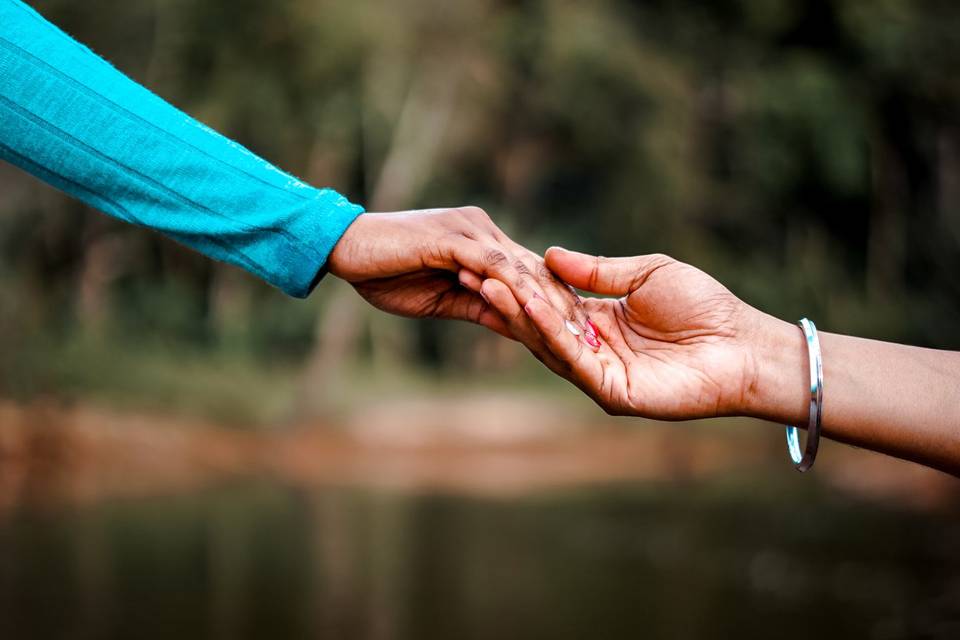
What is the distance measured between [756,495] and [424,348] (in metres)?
4.88

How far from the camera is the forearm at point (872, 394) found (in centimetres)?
133

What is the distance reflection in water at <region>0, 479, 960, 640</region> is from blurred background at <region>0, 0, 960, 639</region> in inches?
0.7

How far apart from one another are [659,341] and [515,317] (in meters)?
0.22

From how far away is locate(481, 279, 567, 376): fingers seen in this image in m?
1.37

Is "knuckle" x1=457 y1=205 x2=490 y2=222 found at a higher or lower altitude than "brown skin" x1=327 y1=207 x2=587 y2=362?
higher

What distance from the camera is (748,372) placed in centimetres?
137

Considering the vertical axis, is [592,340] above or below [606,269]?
below

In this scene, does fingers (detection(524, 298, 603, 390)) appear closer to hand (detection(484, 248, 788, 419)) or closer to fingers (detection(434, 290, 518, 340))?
hand (detection(484, 248, 788, 419))

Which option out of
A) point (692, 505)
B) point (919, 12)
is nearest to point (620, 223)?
point (919, 12)

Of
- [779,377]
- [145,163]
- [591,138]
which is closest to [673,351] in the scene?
[779,377]

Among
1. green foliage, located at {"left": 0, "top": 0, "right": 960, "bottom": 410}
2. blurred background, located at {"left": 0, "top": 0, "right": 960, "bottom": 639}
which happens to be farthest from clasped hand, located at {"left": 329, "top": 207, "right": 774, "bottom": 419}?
green foliage, located at {"left": 0, "top": 0, "right": 960, "bottom": 410}

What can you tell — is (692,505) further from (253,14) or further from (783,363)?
(253,14)

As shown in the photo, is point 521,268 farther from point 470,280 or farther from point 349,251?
point 349,251

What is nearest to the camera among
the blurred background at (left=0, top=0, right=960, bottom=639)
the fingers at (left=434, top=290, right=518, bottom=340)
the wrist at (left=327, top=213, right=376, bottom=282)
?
the wrist at (left=327, top=213, right=376, bottom=282)
